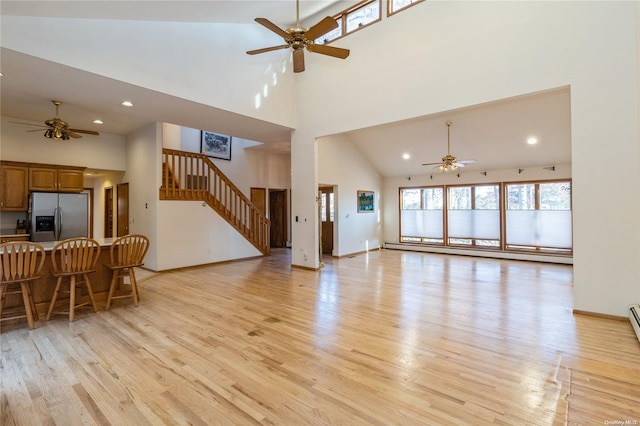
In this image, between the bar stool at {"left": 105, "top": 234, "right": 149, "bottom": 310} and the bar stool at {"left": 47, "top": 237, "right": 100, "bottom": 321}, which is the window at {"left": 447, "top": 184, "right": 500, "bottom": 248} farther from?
the bar stool at {"left": 47, "top": 237, "right": 100, "bottom": 321}

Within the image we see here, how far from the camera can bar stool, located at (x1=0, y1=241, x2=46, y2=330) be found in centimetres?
325

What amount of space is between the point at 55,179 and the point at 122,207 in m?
1.55

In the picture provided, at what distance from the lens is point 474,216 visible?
8.87m

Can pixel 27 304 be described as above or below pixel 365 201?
below

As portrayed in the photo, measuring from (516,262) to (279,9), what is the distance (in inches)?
313

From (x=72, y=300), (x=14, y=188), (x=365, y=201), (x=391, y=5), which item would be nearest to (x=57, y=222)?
(x=14, y=188)

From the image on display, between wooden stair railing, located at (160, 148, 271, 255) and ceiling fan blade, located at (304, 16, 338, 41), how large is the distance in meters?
4.73

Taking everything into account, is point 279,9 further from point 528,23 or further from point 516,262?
point 516,262

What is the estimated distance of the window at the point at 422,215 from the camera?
377 inches

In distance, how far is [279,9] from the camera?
17.3ft

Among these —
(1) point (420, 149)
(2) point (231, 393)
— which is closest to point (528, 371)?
(2) point (231, 393)

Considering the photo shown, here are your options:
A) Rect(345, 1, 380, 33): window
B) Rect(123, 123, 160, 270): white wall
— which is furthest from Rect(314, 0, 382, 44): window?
Rect(123, 123, 160, 270): white wall

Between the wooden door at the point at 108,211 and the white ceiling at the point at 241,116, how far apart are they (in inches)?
87.4

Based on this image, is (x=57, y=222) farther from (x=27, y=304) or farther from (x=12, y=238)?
(x=27, y=304)
